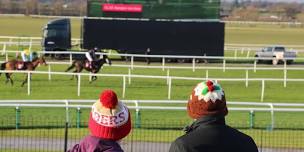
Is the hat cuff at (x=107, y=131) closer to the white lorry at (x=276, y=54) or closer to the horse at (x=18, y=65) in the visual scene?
the horse at (x=18, y=65)

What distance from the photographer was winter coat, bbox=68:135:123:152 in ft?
12.4

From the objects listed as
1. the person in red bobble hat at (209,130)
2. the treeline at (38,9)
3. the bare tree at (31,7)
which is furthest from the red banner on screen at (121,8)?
the bare tree at (31,7)

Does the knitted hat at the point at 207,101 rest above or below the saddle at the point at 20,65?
above

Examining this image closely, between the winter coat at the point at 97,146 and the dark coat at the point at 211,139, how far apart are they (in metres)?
0.35

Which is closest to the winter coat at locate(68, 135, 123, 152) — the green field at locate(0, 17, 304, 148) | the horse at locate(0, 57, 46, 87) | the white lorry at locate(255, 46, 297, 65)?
the green field at locate(0, 17, 304, 148)

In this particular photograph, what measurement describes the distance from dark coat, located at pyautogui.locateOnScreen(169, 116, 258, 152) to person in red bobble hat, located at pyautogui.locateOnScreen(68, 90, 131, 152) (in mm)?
328

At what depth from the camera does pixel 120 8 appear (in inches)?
1572

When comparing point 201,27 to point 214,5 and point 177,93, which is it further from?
point 177,93

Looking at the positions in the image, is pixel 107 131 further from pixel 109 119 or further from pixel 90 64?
pixel 90 64

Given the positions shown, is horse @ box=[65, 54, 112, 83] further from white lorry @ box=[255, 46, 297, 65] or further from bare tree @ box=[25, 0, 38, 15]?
bare tree @ box=[25, 0, 38, 15]

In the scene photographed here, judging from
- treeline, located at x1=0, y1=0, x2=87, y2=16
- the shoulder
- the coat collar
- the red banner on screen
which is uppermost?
treeline, located at x1=0, y1=0, x2=87, y2=16

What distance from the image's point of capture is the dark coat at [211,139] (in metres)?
3.92

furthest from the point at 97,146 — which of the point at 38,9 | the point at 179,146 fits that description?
the point at 38,9

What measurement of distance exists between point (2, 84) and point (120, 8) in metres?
17.7
